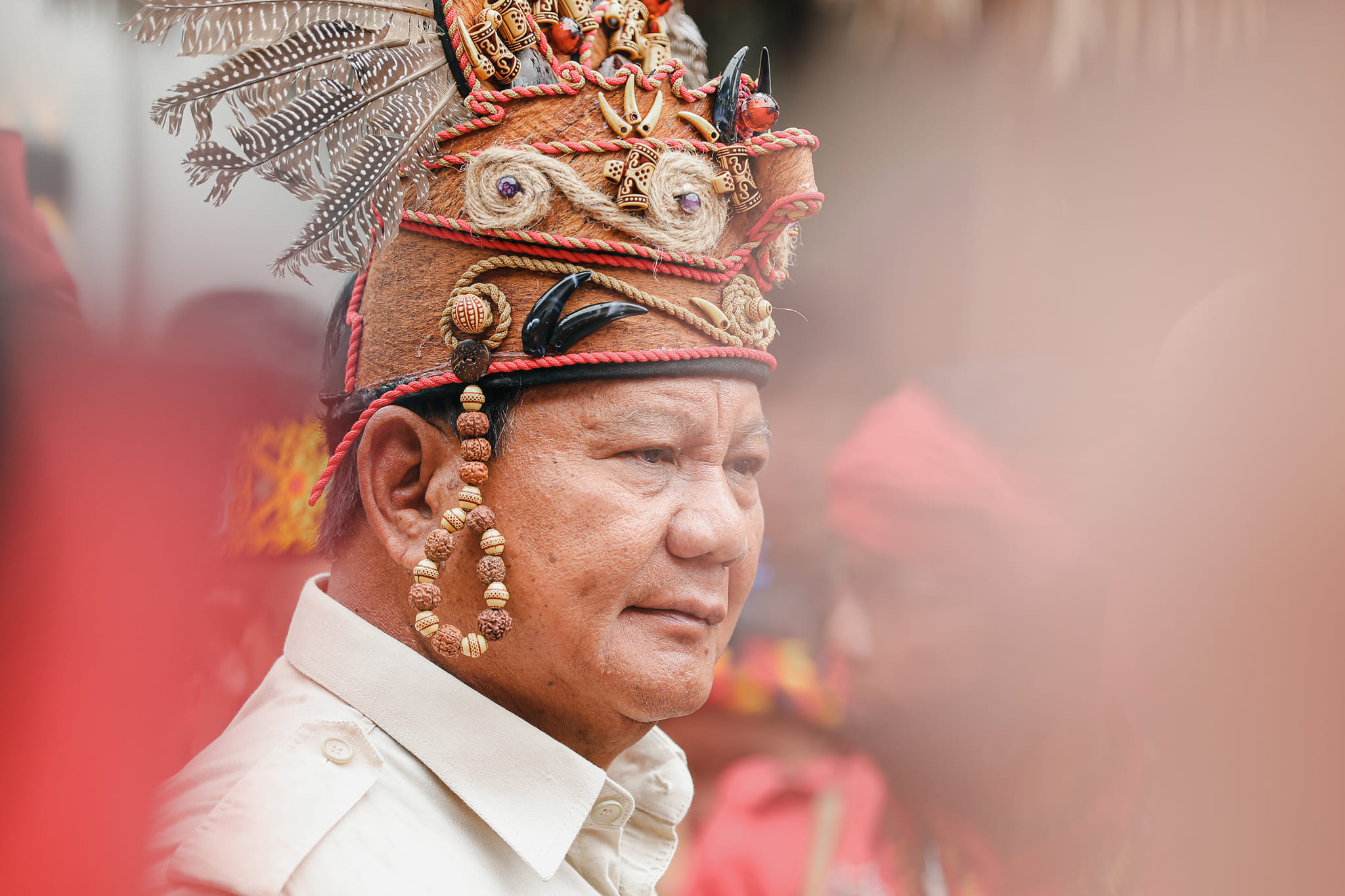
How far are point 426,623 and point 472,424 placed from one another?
10.9 inches

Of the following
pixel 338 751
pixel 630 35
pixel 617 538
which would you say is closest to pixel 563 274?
pixel 617 538

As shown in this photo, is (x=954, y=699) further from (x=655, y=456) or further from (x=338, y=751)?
(x=338, y=751)

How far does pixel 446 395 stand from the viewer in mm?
1221

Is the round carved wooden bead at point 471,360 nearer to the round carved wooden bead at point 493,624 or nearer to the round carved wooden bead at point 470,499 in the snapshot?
the round carved wooden bead at point 470,499

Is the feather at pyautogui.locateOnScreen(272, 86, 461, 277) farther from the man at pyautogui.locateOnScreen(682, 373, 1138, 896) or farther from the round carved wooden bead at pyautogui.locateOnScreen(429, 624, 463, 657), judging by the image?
the man at pyautogui.locateOnScreen(682, 373, 1138, 896)

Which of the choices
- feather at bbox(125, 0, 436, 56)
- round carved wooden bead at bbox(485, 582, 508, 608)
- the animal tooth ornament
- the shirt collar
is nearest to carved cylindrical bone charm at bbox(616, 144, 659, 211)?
the animal tooth ornament

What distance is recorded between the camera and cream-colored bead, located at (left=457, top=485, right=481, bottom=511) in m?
1.17

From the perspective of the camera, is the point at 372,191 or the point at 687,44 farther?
the point at 687,44

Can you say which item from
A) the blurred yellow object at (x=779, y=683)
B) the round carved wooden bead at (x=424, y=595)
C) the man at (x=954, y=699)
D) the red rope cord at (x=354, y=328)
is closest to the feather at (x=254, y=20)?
the red rope cord at (x=354, y=328)

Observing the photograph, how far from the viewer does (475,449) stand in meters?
1.17

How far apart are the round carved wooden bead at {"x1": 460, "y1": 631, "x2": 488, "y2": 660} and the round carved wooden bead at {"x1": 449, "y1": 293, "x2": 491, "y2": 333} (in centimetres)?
42

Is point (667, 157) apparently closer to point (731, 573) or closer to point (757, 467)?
point (757, 467)

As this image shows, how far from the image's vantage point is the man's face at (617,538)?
1177mm

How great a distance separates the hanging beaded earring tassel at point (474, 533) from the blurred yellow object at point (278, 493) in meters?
0.34
